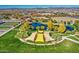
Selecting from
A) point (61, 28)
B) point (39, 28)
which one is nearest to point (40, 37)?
point (39, 28)

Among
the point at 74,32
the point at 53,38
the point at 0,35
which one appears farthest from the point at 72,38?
the point at 0,35

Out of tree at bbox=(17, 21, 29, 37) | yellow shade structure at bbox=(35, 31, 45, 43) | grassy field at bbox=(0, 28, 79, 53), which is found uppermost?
tree at bbox=(17, 21, 29, 37)

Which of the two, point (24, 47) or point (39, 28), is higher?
point (39, 28)

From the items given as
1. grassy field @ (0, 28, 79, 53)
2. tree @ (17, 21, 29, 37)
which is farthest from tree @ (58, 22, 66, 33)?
tree @ (17, 21, 29, 37)

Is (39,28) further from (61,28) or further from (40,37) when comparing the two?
(61,28)

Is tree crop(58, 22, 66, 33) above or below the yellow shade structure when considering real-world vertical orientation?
above

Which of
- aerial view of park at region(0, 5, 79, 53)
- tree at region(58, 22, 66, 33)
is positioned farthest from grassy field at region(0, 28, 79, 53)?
tree at region(58, 22, 66, 33)

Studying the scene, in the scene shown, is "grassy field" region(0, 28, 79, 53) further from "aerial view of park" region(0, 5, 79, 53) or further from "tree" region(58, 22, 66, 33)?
"tree" region(58, 22, 66, 33)

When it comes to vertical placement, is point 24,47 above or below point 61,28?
below

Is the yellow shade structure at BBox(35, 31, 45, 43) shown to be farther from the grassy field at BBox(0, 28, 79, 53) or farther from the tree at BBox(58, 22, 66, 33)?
the tree at BBox(58, 22, 66, 33)

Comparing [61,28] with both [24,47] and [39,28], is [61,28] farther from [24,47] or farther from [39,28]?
[24,47]
